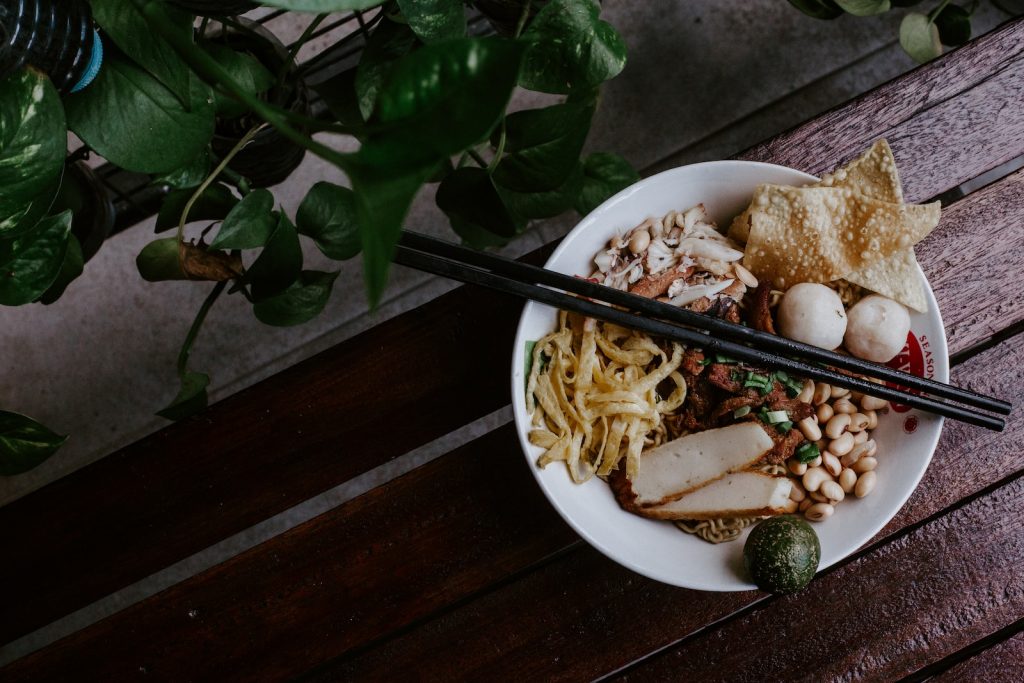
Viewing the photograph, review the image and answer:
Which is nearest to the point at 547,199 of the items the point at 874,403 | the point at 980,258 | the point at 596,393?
the point at 596,393

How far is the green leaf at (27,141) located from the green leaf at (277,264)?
19 centimetres

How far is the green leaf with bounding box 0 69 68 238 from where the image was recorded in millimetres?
660

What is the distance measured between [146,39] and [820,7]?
82 cm

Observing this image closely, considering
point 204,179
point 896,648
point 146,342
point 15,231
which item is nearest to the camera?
point 15,231

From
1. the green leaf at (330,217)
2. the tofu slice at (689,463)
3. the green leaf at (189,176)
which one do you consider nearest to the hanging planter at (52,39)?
the green leaf at (189,176)

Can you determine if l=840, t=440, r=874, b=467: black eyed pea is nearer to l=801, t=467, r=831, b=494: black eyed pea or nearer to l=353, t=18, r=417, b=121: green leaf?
l=801, t=467, r=831, b=494: black eyed pea

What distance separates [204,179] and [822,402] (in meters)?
0.73

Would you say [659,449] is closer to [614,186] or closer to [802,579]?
[802,579]

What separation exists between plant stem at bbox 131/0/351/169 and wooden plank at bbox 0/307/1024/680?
0.63 m

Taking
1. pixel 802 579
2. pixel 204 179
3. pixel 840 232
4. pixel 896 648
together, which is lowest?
pixel 896 648

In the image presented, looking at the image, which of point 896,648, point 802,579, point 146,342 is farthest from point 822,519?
point 146,342

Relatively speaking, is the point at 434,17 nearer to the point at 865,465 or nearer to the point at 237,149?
the point at 237,149

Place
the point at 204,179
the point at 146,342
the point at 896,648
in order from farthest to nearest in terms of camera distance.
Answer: the point at 146,342
the point at 896,648
the point at 204,179

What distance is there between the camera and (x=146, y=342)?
4.81ft
